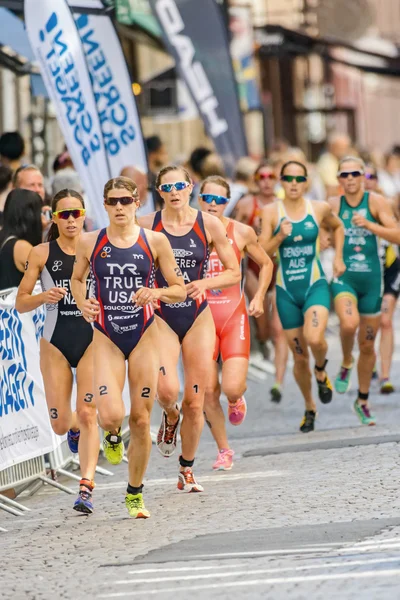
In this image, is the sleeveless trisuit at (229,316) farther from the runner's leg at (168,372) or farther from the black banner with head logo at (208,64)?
the black banner with head logo at (208,64)

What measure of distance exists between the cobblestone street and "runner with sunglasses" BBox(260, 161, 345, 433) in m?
0.70

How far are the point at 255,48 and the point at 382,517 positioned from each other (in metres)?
24.4

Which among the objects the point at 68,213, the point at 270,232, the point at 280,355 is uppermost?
the point at 68,213

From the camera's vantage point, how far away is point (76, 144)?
14.0 metres

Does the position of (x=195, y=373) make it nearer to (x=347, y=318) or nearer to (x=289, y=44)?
(x=347, y=318)

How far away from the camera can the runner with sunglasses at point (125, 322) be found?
31.3 feet

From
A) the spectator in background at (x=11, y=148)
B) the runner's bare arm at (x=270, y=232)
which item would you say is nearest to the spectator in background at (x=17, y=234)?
the runner's bare arm at (x=270, y=232)

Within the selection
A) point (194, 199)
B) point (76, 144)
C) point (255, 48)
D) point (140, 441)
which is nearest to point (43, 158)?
point (194, 199)

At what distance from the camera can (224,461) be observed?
11.5 meters

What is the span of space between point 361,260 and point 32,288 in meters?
4.25

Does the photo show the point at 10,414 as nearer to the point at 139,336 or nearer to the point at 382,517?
the point at 139,336

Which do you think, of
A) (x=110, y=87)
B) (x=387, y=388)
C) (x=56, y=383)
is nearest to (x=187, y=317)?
(x=56, y=383)

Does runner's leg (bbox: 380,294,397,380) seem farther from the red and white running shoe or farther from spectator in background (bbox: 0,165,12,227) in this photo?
the red and white running shoe

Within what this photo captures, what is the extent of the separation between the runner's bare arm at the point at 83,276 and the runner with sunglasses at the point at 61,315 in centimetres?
32
